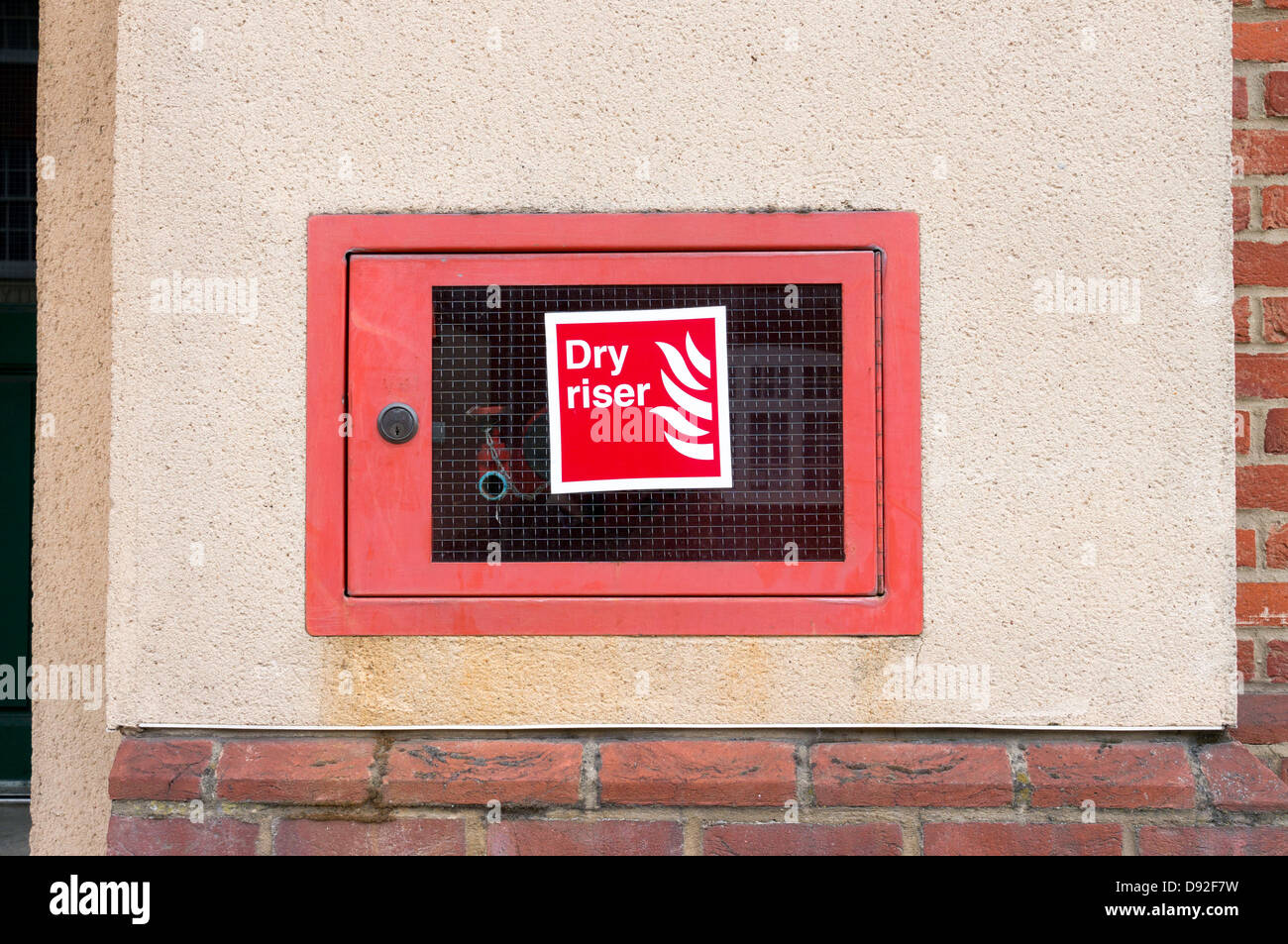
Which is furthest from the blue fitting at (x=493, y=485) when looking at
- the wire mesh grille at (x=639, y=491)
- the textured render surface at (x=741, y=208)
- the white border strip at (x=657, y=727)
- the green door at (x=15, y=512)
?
the green door at (x=15, y=512)

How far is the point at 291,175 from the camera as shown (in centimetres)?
166

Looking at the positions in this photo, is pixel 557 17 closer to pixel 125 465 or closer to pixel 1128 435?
pixel 125 465

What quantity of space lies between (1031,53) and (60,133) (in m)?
1.95

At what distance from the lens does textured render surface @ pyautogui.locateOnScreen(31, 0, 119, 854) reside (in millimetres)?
1838

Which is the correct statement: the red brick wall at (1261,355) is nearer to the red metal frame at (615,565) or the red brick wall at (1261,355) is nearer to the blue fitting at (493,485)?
the red metal frame at (615,565)

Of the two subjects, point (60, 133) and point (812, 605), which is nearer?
point (812, 605)

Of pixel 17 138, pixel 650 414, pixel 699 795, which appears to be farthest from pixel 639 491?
pixel 17 138

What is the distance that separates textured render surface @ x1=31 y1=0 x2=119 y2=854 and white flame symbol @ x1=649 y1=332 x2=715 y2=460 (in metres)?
1.17

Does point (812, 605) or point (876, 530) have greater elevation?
point (876, 530)

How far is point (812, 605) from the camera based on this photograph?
161 cm

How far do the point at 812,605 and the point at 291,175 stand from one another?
1239 millimetres

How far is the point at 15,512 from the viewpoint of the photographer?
324 cm

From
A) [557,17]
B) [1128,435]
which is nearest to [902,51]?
[557,17]
